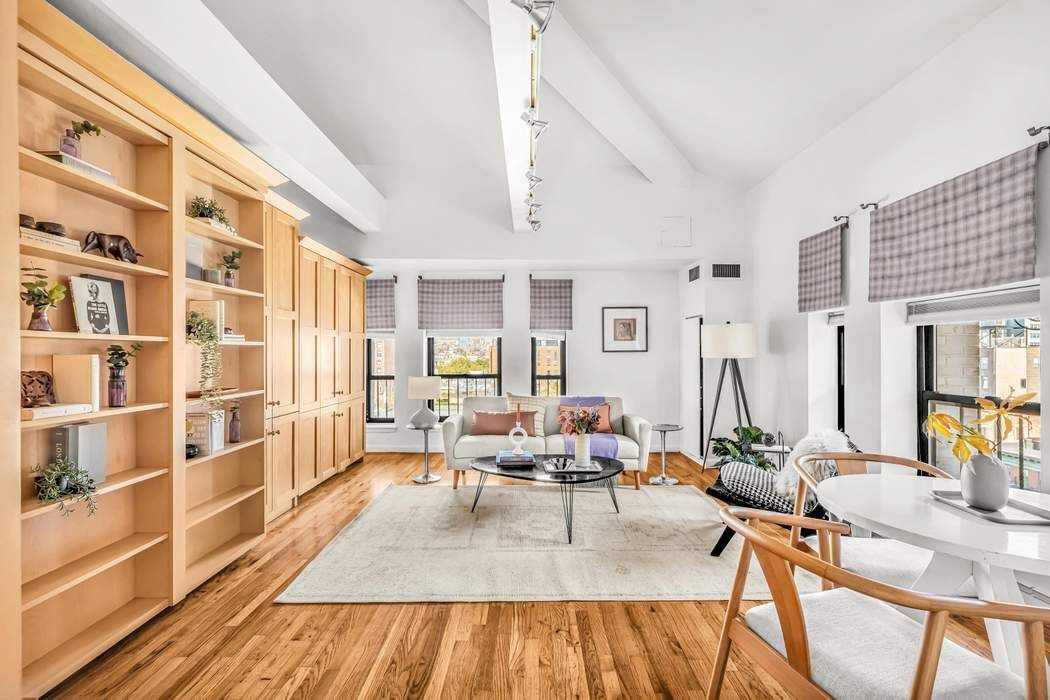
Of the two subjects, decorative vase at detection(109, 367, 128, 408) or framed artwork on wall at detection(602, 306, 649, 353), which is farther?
framed artwork on wall at detection(602, 306, 649, 353)

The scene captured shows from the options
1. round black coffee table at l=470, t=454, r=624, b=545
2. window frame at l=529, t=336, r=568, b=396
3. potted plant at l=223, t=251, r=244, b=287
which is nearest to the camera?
potted plant at l=223, t=251, r=244, b=287

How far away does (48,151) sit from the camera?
1918 mm

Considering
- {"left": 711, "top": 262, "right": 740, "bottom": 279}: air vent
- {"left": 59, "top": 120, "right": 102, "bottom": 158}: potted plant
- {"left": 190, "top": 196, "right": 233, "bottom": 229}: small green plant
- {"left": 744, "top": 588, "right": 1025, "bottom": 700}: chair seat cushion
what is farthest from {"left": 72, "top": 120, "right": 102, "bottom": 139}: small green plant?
{"left": 711, "top": 262, "right": 740, "bottom": 279}: air vent

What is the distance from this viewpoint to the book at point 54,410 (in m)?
1.74

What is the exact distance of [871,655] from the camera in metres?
1.27

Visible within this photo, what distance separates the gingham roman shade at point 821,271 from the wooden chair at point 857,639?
271cm

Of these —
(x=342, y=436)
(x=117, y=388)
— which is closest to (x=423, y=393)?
(x=342, y=436)

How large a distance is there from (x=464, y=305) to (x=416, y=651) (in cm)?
445

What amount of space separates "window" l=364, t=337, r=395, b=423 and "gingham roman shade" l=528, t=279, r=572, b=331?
183 cm

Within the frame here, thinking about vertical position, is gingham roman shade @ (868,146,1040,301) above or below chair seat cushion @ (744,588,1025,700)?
above

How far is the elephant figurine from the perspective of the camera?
2.05 metres

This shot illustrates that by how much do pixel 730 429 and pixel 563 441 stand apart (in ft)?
6.30

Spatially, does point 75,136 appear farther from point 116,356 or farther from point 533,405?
point 533,405

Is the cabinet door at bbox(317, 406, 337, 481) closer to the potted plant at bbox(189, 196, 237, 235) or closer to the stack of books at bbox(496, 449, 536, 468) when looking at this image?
the stack of books at bbox(496, 449, 536, 468)
